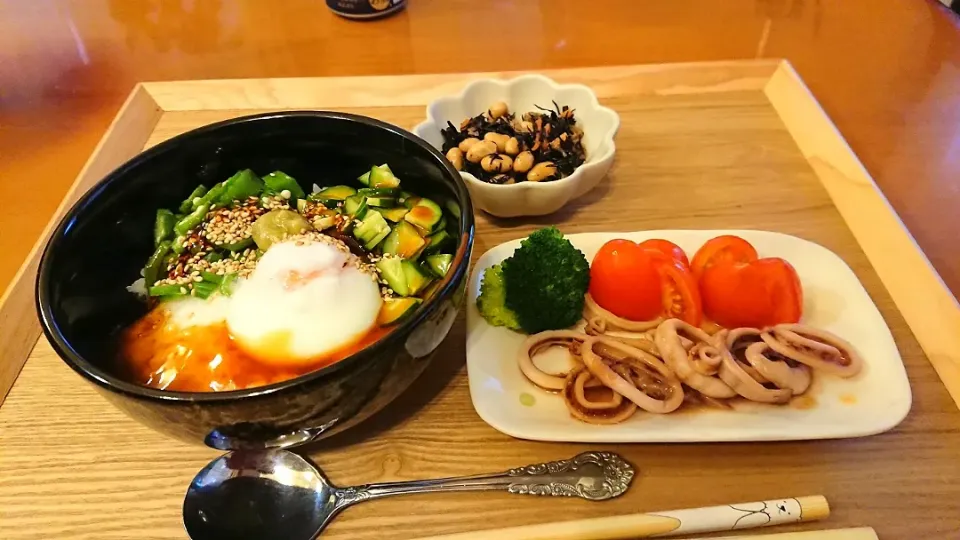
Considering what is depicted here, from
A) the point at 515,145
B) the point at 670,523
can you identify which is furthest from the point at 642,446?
the point at 515,145

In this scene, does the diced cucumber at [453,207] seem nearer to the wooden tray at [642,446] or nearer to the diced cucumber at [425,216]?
the diced cucumber at [425,216]

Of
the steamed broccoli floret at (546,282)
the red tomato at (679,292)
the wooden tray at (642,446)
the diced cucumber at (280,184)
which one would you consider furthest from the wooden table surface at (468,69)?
the diced cucumber at (280,184)

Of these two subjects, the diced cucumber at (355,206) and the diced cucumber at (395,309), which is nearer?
the diced cucumber at (395,309)

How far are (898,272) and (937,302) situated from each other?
0.33 ft

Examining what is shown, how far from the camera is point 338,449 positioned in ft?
3.44

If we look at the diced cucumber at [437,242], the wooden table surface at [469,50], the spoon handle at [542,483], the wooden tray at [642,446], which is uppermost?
the diced cucumber at [437,242]

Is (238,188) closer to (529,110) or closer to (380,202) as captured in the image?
(380,202)

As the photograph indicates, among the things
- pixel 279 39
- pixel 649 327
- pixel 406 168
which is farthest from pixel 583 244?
pixel 279 39

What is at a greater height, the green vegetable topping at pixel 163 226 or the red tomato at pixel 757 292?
the green vegetable topping at pixel 163 226

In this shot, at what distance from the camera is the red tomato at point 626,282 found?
1175 mm

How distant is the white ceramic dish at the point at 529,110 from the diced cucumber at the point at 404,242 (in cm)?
24

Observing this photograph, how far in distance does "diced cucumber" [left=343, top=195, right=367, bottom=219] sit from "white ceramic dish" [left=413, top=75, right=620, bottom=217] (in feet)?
0.81

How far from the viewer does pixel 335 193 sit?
4.07 ft

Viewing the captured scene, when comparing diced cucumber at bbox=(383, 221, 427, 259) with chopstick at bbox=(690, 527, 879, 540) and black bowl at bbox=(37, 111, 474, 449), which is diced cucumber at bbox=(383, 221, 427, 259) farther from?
chopstick at bbox=(690, 527, 879, 540)
